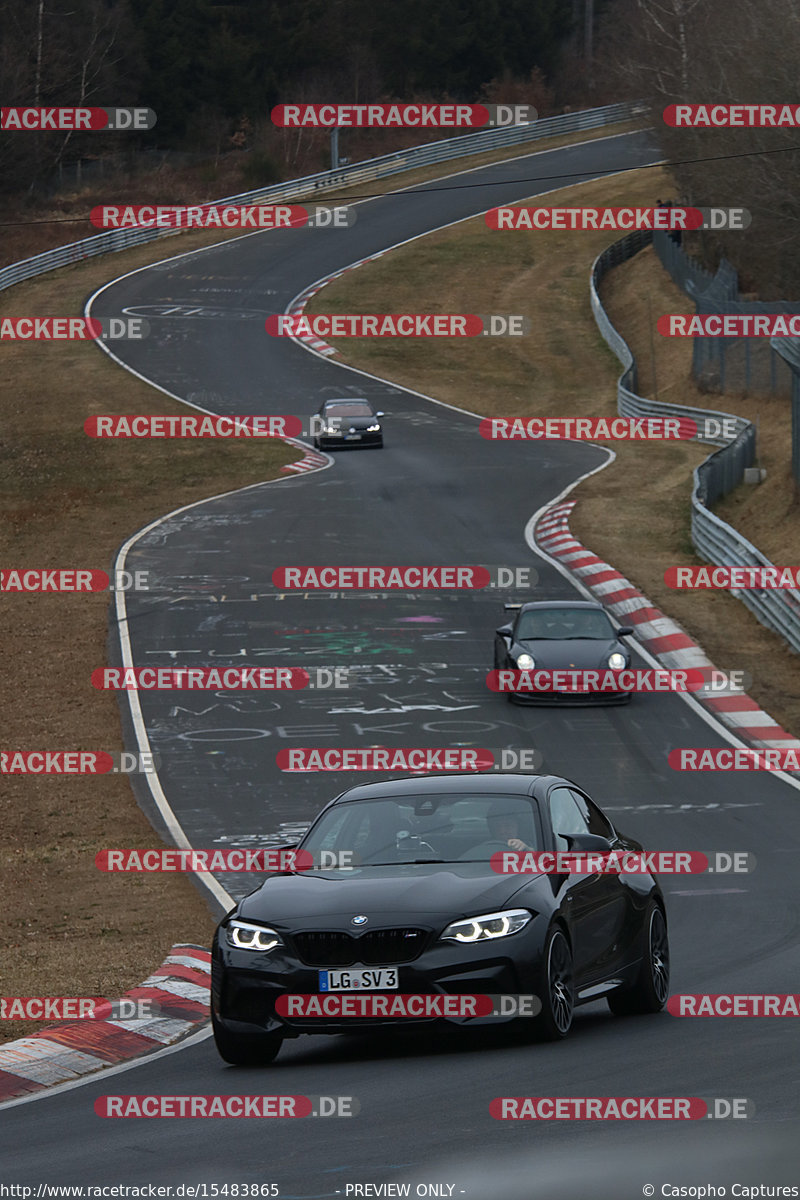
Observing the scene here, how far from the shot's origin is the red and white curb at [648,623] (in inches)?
904

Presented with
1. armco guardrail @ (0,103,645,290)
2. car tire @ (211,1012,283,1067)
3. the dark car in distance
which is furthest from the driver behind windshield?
armco guardrail @ (0,103,645,290)

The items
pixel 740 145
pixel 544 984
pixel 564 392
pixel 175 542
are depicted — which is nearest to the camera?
pixel 544 984

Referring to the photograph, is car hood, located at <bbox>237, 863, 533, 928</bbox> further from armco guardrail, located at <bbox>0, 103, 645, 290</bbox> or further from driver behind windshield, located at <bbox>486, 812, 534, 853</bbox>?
armco guardrail, located at <bbox>0, 103, 645, 290</bbox>

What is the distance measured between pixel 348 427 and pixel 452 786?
3747cm

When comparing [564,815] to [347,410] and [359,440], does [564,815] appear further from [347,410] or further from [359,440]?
[347,410]

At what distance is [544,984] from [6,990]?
14.9ft

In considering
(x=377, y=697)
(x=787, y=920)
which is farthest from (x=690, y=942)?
(x=377, y=697)

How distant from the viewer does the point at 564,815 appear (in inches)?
412

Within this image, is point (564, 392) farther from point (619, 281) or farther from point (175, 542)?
point (175, 542)

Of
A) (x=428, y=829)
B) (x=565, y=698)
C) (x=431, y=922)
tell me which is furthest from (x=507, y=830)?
(x=565, y=698)

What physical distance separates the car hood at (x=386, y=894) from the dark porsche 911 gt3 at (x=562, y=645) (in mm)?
14786

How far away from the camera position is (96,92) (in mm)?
93438

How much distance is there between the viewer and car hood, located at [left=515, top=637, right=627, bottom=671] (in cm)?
2447

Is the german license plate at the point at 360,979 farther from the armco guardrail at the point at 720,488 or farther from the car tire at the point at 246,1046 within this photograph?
the armco guardrail at the point at 720,488
